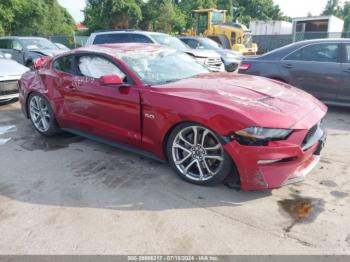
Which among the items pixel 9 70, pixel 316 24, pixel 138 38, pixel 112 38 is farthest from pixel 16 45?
pixel 316 24

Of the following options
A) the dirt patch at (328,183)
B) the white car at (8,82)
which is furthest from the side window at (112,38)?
the dirt patch at (328,183)

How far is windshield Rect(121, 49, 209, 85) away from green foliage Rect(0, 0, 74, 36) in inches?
1162

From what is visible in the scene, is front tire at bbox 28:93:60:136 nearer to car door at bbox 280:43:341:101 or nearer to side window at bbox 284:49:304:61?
car door at bbox 280:43:341:101

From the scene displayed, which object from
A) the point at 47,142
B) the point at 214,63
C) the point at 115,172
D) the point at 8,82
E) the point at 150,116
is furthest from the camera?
the point at 214,63

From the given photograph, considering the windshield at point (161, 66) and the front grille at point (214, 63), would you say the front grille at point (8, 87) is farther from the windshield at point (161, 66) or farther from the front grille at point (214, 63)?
the front grille at point (214, 63)

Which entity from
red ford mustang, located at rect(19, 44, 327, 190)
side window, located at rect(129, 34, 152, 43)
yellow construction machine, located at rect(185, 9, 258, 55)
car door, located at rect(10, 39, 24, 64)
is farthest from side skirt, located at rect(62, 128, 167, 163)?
yellow construction machine, located at rect(185, 9, 258, 55)

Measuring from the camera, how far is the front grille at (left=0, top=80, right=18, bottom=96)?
7.53 m

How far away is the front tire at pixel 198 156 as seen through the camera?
345 centimetres

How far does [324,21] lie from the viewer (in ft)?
90.7

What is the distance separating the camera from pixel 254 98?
358 cm

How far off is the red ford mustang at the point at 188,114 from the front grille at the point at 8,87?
116 inches

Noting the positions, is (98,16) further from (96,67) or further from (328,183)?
(328,183)

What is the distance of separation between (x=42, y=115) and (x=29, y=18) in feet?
102

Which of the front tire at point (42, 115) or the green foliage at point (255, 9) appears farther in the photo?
the green foliage at point (255, 9)
